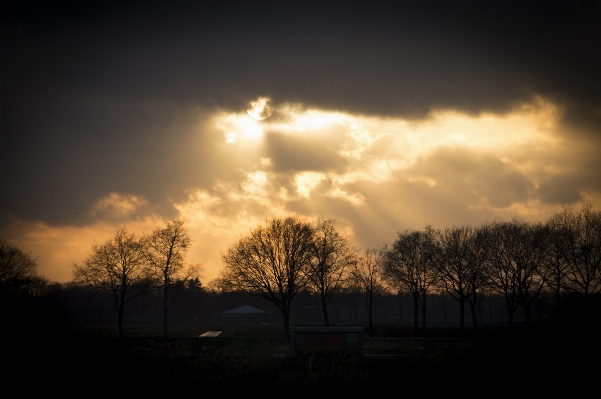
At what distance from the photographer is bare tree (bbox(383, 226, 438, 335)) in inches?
3051

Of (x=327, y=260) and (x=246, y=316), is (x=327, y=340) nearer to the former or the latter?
(x=327, y=260)

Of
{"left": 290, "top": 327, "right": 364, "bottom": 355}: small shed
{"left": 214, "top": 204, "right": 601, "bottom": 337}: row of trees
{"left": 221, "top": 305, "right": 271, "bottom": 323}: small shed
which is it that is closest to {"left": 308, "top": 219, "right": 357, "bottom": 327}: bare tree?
{"left": 214, "top": 204, "right": 601, "bottom": 337}: row of trees

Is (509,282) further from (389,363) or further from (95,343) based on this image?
(95,343)

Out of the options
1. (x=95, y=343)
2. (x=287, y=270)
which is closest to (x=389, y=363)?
(x=95, y=343)

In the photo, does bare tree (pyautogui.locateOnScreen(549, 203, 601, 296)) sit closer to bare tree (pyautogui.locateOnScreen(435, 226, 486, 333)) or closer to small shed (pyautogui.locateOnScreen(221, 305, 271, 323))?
bare tree (pyautogui.locateOnScreen(435, 226, 486, 333))

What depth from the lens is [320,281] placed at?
246 feet

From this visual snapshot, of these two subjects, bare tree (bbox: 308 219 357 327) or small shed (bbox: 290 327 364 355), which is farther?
bare tree (bbox: 308 219 357 327)

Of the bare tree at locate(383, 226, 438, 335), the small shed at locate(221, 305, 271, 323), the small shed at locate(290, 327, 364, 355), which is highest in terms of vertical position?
the bare tree at locate(383, 226, 438, 335)

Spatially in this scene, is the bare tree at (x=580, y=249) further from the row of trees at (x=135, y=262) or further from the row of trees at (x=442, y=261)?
the row of trees at (x=135, y=262)

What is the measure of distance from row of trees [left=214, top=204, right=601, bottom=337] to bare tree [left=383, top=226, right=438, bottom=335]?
154 mm

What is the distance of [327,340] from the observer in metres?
45.1

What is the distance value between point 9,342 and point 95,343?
19.0ft

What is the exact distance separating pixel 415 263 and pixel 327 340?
37.0 meters

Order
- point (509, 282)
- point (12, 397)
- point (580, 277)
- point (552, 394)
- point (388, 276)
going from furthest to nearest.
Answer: point (388, 276), point (509, 282), point (580, 277), point (552, 394), point (12, 397)
